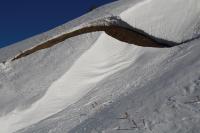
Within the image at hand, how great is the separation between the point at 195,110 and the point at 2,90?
754 cm

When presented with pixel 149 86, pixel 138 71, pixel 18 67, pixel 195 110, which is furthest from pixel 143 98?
pixel 18 67

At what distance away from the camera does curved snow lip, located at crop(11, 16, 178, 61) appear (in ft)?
40.1

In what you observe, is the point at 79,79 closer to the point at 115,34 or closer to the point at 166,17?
the point at 115,34

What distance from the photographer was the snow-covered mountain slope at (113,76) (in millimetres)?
6305

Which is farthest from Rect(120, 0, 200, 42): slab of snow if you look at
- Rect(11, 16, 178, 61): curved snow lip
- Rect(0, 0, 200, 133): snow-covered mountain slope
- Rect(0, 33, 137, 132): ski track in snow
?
Rect(0, 33, 137, 132): ski track in snow

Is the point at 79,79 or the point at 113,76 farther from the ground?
Answer: the point at 79,79

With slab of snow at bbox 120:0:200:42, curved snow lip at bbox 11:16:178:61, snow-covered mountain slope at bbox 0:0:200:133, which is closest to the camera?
snow-covered mountain slope at bbox 0:0:200:133

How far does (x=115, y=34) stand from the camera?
13.2 m

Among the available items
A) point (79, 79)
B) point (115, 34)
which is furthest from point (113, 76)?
point (115, 34)

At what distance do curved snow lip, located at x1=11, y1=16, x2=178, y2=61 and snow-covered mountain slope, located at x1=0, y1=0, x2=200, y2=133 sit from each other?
1.2 inches

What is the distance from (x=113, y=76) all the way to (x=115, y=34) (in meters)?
3.02

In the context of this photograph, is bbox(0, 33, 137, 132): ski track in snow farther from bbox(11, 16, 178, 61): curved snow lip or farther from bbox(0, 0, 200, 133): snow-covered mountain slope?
bbox(11, 16, 178, 61): curved snow lip

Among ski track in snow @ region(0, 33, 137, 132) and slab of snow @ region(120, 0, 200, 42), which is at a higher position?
slab of snow @ region(120, 0, 200, 42)

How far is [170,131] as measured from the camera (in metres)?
5.31
